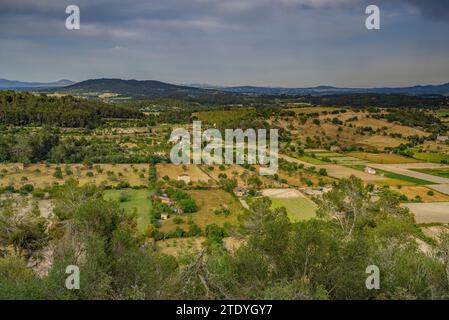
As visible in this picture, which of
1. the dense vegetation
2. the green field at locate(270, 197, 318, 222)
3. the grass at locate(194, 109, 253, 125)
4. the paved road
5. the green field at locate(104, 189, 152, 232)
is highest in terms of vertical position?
the grass at locate(194, 109, 253, 125)

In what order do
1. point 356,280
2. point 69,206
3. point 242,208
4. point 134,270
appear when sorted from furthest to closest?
point 242,208 → point 69,206 → point 134,270 → point 356,280

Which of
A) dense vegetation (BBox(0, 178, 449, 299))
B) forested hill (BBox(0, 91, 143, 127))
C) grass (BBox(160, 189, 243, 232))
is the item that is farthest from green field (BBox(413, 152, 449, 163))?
forested hill (BBox(0, 91, 143, 127))

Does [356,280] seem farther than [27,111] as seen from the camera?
No

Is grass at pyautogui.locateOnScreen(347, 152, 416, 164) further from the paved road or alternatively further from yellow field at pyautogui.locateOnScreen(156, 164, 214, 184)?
yellow field at pyautogui.locateOnScreen(156, 164, 214, 184)

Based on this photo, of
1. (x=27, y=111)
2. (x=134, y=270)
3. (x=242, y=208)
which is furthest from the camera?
(x=27, y=111)

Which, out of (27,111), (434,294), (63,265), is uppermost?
(27,111)

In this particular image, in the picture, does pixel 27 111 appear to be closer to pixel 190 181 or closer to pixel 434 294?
pixel 190 181
